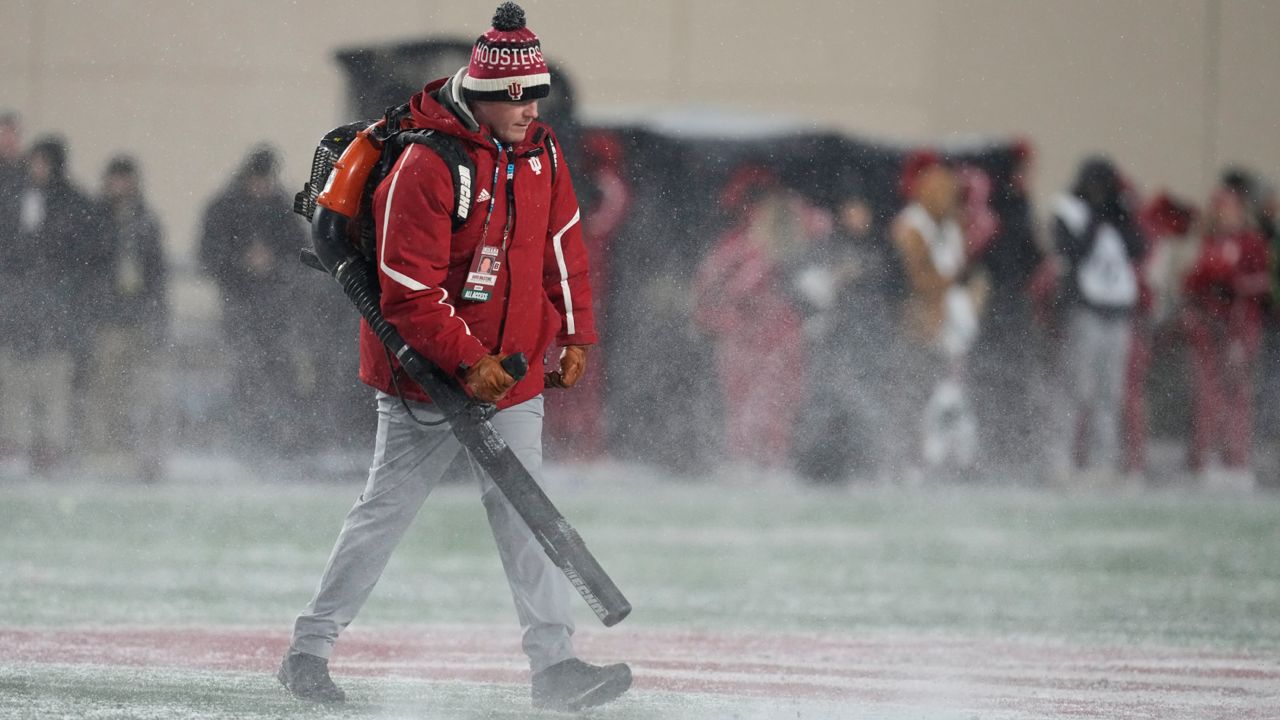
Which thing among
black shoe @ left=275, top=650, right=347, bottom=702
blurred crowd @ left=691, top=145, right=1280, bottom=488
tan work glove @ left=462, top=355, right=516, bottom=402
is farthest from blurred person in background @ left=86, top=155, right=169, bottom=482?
tan work glove @ left=462, top=355, right=516, bottom=402

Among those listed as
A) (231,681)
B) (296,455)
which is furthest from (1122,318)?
(231,681)

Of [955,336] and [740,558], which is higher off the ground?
[955,336]

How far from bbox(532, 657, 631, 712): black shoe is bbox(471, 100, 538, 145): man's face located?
1.56m

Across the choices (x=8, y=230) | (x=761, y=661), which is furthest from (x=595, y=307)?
(x=761, y=661)

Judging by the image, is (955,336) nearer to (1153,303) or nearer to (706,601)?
(1153,303)

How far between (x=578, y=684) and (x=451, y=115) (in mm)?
1694

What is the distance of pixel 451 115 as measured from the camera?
5.71 metres

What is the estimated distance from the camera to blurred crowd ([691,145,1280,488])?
41.2 feet

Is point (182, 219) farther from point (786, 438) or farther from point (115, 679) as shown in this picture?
point (786, 438)

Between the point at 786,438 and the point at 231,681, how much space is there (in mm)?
6792

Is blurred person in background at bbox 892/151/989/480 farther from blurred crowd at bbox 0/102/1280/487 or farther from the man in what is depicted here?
the man

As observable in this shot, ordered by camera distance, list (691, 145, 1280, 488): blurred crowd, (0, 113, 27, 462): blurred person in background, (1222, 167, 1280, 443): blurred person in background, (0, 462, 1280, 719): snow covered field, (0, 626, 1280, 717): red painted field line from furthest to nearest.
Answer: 1. (1222, 167, 1280, 443): blurred person in background
2. (691, 145, 1280, 488): blurred crowd
3. (0, 113, 27, 462): blurred person in background
4. (0, 626, 1280, 717): red painted field line
5. (0, 462, 1280, 719): snow covered field

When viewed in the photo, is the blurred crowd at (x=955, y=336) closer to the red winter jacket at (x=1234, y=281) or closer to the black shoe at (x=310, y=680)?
the red winter jacket at (x=1234, y=281)

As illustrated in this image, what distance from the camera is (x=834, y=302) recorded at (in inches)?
494
